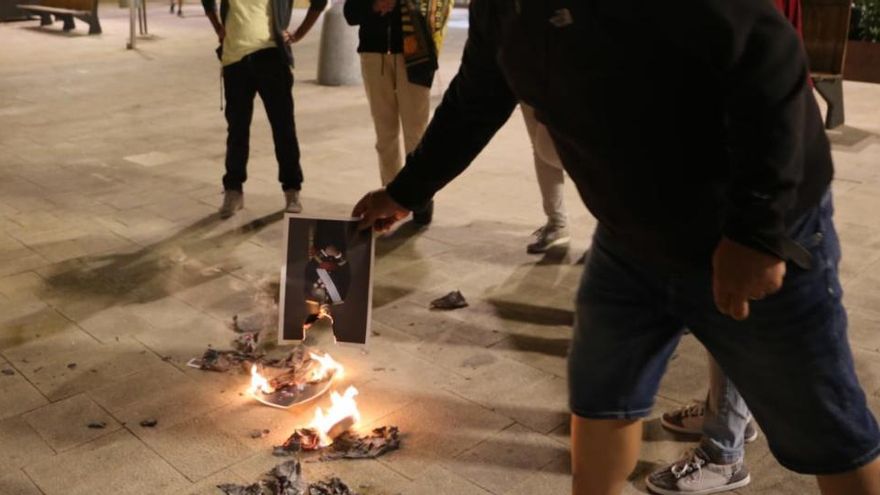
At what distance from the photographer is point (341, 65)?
11578mm

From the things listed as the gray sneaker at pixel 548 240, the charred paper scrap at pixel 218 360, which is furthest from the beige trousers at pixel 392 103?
the charred paper scrap at pixel 218 360

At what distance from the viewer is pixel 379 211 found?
2428 mm

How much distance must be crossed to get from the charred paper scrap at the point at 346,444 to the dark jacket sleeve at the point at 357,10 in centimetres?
297

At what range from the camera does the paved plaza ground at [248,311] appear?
3129 mm

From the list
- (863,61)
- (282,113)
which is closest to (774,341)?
(282,113)

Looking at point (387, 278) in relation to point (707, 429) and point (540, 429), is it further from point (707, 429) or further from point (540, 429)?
point (707, 429)

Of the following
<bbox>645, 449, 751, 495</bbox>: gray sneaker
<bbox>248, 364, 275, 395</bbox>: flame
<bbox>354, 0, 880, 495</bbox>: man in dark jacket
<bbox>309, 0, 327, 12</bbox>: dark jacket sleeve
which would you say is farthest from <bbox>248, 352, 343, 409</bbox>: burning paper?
<bbox>309, 0, 327, 12</bbox>: dark jacket sleeve

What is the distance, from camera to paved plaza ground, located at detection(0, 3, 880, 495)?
3129 mm

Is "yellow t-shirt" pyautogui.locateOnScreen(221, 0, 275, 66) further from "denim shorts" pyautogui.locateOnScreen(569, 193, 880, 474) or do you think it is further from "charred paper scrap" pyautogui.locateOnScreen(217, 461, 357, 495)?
"denim shorts" pyautogui.locateOnScreen(569, 193, 880, 474)

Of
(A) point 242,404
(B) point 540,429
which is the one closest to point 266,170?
(A) point 242,404

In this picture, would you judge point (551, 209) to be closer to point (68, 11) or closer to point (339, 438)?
point (339, 438)

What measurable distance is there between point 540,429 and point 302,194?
3.69 meters

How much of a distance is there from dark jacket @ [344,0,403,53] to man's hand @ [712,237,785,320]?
4002mm

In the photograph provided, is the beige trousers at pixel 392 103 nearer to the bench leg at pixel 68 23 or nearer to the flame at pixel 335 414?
the flame at pixel 335 414
